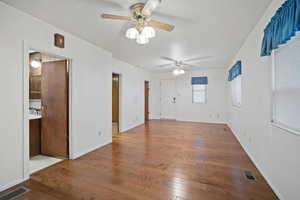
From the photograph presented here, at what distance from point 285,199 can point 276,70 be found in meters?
1.52

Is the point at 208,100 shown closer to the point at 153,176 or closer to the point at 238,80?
the point at 238,80

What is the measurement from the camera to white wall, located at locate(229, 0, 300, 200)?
1446 mm

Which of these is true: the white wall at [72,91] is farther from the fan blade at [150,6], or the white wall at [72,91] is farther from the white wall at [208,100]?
the white wall at [208,100]

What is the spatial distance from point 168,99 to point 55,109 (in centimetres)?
541

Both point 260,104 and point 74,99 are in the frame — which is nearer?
point 260,104

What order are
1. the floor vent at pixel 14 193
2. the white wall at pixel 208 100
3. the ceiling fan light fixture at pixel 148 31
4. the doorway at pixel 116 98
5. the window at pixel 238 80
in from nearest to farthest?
the floor vent at pixel 14 193
the ceiling fan light fixture at pixel 148 31
the window at pixel 238 80
the doorway at pixel 116 98
the white wall at pixel 208 100

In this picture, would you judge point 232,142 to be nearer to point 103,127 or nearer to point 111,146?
point 111,146

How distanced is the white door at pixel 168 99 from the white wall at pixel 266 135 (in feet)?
14.2

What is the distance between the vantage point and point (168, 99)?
24.4 ft

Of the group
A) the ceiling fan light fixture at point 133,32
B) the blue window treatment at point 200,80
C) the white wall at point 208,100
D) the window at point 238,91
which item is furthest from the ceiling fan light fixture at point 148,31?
the white wall at point 208,100

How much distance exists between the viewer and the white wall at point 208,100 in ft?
20.8

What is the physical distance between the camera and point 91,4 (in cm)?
186

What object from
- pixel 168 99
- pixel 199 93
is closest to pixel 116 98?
pixel 168 99

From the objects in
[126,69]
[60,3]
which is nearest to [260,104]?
[60,3]
